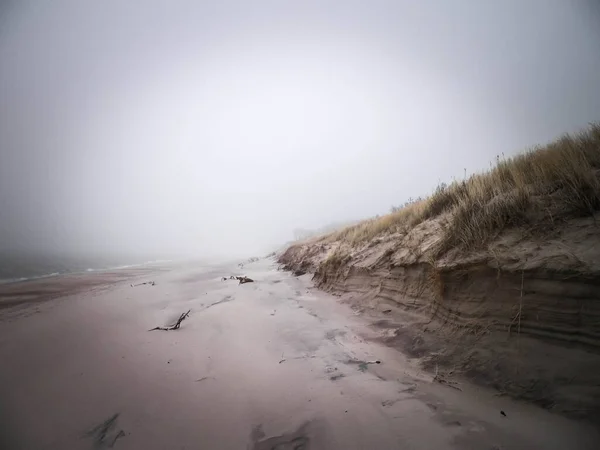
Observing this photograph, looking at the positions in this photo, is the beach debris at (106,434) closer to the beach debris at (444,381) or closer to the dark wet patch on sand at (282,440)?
the dark wet patch on sand at (282,440)

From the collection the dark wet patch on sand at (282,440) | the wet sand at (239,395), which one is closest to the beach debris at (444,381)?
the wet sand at (239,395)

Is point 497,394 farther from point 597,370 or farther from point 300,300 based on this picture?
point 300,300

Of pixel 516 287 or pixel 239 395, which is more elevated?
pixel 516 287

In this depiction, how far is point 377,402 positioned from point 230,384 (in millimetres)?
1674

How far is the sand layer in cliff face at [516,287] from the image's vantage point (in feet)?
7.57

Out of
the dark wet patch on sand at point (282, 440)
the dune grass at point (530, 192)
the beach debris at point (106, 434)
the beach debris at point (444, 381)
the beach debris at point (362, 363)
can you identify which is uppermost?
the dune grass at point (530, 192)

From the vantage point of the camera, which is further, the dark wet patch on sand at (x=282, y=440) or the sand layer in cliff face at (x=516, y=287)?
the sand layer in cliff face at (x=516, y=287)

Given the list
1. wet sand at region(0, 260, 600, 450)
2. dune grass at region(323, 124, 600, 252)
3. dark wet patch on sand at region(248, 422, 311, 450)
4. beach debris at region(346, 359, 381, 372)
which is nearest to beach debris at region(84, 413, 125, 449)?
wet sand at region(0, 260, 600, 450)

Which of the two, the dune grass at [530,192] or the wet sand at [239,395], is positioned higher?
the dune grass at [530,192]

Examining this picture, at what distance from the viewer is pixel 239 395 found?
264cm

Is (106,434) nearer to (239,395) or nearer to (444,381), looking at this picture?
(239,395)

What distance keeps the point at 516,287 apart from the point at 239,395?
3471 mm

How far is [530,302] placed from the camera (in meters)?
2.69

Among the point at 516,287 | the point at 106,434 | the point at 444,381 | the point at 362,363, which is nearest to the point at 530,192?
the point at 516,287
